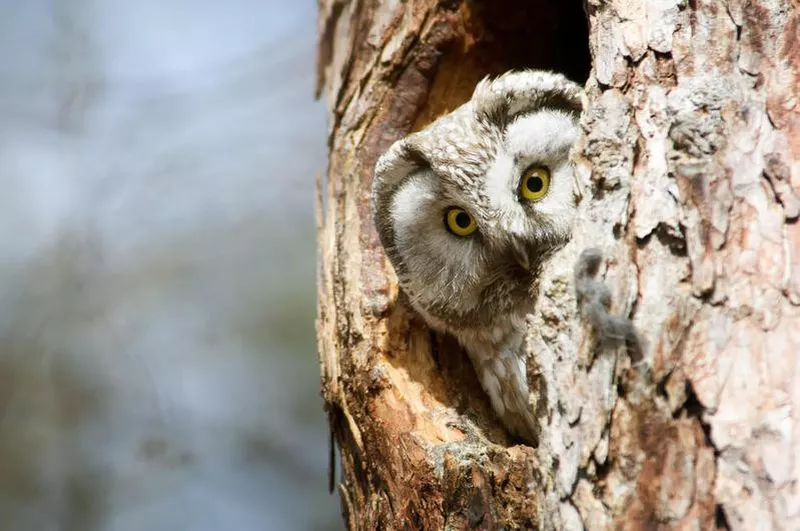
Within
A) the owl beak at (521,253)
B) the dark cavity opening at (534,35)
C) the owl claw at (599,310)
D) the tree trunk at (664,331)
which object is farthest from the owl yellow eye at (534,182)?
the owl claw at (599,310)

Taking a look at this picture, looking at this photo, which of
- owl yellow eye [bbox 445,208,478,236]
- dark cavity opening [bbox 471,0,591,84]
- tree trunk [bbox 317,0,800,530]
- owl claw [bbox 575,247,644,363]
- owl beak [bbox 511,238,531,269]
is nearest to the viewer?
tree trunk [bbox 317,0,800,530]

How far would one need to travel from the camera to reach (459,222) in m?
3.30

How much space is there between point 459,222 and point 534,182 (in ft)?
1.22

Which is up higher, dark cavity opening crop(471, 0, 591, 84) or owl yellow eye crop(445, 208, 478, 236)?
dark cavity opening crop(471, 0, 591, 84)

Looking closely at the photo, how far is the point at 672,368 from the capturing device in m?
1.82

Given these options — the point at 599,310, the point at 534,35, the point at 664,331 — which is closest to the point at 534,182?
the point at 534,35

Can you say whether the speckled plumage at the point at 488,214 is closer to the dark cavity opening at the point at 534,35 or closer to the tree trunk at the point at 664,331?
the tree trunk at the point at 664,331

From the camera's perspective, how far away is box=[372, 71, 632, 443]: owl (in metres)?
3.04

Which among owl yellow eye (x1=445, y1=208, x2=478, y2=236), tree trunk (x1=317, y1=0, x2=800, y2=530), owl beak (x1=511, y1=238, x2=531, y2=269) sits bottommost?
tree trunk (x1=317, y1=0, x2=800, y2=530)

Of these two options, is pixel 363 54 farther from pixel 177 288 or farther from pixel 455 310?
pixel 177 288

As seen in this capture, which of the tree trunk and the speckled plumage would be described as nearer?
the tree trunk

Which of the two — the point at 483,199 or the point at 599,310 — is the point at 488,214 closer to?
the point at 483,199

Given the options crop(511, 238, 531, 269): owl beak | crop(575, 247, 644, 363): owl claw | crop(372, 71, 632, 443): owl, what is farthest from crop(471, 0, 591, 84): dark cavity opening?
crop(575, 247, 644, 363): owl claw

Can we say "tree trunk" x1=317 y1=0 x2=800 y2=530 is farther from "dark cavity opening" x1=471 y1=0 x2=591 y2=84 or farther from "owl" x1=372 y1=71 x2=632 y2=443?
"dark cavity opening" x1=471 y1=0 x2=591 y2=84
